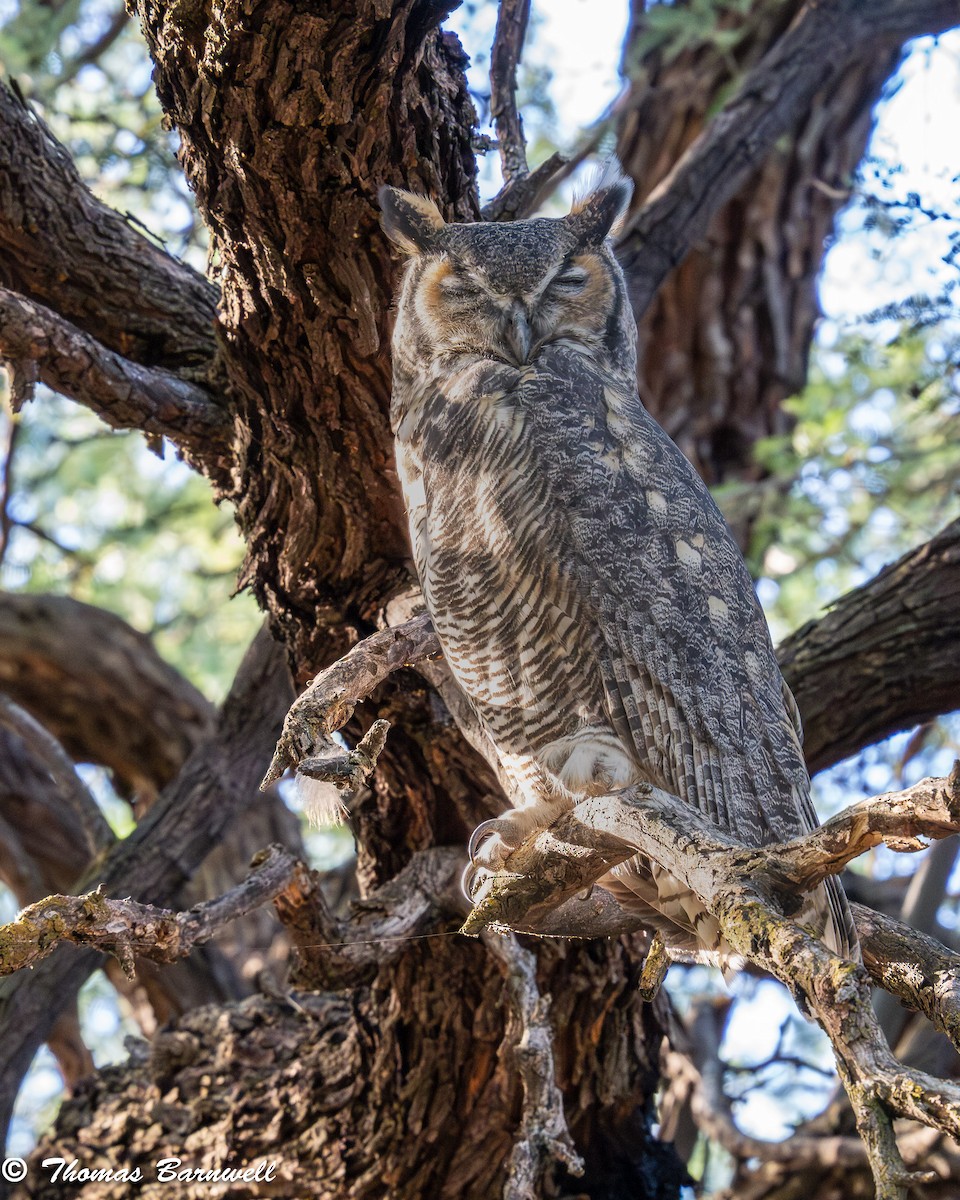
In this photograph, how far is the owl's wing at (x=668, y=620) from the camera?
2209 millimetres

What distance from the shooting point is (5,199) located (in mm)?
2848

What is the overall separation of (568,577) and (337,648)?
95cm

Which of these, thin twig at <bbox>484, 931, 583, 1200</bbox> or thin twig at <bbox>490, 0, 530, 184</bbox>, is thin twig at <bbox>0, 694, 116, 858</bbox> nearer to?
thin twig at <bbox>484, 931, 583, 1200</bbox>

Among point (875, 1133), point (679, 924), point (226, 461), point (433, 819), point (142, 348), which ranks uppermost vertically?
point (142, 348)

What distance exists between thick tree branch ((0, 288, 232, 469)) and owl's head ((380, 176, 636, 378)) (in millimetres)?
693

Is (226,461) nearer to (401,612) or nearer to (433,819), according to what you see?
(401,612)

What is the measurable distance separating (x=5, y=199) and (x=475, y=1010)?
256 cm

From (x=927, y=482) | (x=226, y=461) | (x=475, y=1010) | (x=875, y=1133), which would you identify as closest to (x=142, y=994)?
(x=475, y=1010)

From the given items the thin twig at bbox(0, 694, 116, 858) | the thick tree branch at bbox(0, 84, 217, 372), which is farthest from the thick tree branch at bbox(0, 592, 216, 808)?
the thick tree branch at bbox(0, 84, 217, 372)

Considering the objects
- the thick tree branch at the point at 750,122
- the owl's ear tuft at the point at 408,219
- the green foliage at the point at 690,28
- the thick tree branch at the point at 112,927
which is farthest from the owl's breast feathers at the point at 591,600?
the green foliage at the point at 690,28

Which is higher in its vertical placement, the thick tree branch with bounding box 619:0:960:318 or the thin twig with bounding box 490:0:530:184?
the thick tree branch with bounding box 619:0:960:318

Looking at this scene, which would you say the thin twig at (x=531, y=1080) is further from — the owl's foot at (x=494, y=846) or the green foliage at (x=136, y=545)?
the green foliage at (x=136, y=545)

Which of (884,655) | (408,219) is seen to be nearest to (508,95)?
(408,219)

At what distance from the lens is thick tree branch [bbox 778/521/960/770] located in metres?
3.13
